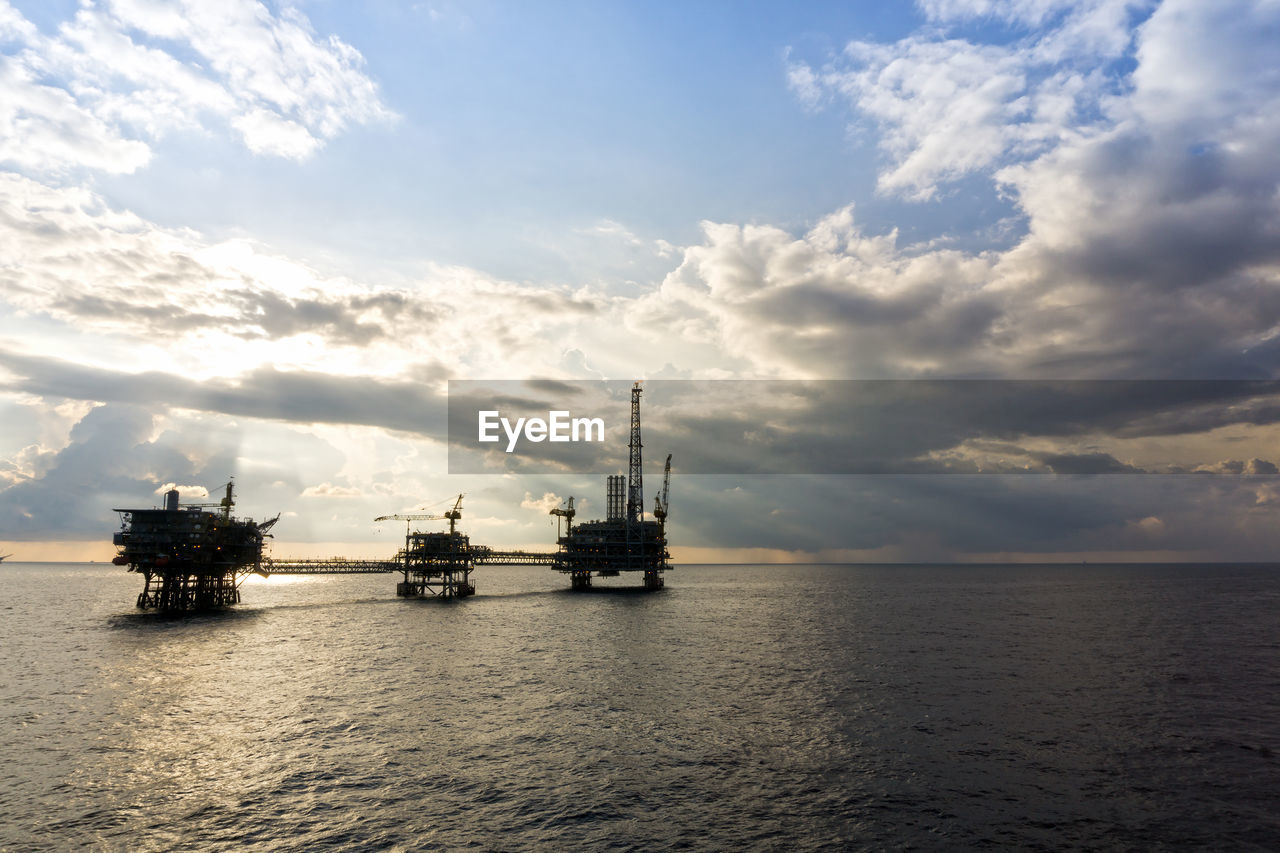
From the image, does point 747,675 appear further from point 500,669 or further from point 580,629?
point 580,629

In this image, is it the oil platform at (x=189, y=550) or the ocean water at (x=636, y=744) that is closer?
the ocean water at (x=636, y=744)

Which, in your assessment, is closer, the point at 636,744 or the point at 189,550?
the point at 636,744

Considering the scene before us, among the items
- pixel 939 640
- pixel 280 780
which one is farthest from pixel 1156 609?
pixel 280 780

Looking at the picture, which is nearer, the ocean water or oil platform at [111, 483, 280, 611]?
the ocean water
